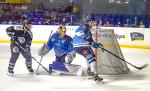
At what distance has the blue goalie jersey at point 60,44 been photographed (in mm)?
5332

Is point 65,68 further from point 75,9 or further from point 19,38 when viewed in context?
→ point 75,9

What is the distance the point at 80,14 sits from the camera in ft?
34.5

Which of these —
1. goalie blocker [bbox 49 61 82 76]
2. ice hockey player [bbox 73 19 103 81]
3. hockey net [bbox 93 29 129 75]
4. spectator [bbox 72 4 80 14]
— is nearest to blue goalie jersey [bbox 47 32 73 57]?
goalie blocker [bbox 49 61 82 76]

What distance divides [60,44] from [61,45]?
24 millimetres

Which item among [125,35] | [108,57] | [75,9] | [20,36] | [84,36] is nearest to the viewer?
[84,36]

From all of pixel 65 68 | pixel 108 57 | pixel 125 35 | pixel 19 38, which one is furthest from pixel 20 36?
pixel 125 35

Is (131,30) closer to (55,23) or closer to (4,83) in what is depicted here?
(55,23)

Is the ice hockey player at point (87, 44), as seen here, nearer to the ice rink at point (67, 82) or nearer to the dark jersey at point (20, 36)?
the ice rink at point (67, 82)

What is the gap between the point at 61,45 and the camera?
5.35 m

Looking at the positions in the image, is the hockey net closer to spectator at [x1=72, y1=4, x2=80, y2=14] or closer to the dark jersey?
the dark jersey

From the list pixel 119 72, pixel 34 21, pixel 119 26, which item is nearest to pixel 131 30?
pixel 119 26

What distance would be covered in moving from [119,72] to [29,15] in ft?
18.5

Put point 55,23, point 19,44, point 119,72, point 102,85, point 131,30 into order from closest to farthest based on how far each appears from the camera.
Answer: point 102,85
point 19,44
point 119,72
point 131,30
point 55,23

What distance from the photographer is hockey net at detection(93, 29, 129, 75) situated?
567 cm
